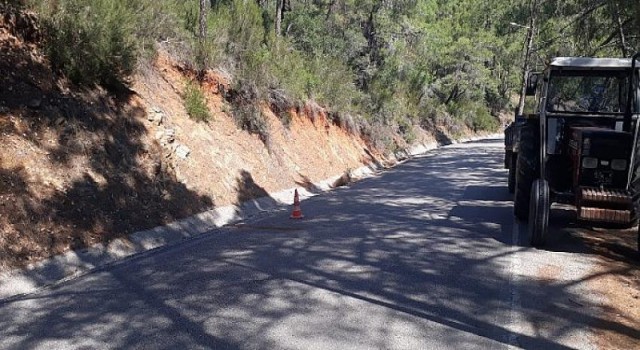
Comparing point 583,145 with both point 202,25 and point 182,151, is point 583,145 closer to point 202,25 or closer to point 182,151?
point 182,151

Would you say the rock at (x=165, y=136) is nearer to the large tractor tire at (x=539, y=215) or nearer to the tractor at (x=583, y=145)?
→ the tractor at (x=583, y=145)

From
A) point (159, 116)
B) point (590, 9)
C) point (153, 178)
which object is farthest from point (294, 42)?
point (153, 178)

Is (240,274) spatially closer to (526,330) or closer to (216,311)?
(216,311)

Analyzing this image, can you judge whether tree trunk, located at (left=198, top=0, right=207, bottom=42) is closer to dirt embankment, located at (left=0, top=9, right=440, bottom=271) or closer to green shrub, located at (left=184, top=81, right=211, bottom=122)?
dirt embankment, located at (left=0, top=9, right=440, bottom=271)

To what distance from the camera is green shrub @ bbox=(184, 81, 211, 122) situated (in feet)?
44.3

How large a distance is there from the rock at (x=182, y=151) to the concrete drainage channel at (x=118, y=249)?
1353 millimetres

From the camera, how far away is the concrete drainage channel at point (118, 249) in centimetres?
650

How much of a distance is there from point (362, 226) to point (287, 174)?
633 centimetres

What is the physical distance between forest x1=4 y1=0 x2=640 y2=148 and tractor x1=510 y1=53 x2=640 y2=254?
3145mm

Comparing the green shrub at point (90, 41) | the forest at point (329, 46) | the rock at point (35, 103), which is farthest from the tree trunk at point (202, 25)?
the rock at point (35, 103)

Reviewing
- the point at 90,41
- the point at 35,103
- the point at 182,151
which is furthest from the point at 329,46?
the point at 35,103

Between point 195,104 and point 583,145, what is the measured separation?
8.61m

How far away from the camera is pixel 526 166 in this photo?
9906 mm

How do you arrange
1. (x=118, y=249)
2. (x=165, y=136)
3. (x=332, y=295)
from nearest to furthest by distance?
(x=332, y=295) < (x=118, y=249) < (x=165, y=136)
